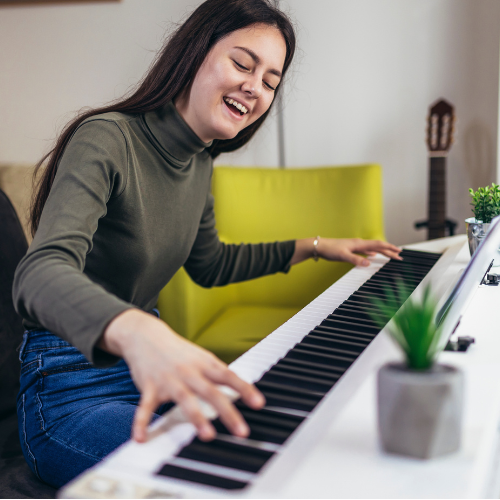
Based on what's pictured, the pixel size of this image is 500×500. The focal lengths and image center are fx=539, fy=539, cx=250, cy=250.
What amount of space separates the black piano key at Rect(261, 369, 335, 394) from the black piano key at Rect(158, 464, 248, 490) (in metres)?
0.21

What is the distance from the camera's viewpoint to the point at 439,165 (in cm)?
240

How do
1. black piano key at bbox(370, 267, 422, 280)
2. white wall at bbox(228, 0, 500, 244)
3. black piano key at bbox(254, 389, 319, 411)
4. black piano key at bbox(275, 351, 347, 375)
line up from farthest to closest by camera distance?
white wall at bbox(228, 0, 500, 244) → black piano key at bbox(370, 267, 422, 280) → black piano key at bbox(275, 351, 347, 375) → black piano key at bbox(254, 389, 319, 411)

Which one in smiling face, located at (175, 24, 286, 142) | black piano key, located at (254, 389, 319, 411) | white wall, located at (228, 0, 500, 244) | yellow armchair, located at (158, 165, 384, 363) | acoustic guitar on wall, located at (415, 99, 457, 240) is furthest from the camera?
white wall, located at (228, 0, 500, 244)

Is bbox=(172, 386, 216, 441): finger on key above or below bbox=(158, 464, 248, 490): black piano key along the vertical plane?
above

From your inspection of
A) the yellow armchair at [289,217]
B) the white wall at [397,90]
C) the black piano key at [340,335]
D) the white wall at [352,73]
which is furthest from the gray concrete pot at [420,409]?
the white wall at [397,90]

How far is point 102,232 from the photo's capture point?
1.06m

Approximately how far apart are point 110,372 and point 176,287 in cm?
81

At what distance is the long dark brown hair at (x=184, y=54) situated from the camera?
109cm

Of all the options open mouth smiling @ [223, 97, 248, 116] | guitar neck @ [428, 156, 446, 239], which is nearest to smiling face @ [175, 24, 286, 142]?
open mouth smiling @ [223, 97, 248, 116]

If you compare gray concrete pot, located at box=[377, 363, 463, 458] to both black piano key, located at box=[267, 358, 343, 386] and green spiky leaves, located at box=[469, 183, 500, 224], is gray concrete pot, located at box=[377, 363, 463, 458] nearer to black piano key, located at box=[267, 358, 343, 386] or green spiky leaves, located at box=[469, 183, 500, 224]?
black piano key, located at box=[267, 358, 343, 386]

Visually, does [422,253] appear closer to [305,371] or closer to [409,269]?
[409,269]

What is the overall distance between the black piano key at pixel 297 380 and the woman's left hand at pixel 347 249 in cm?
76

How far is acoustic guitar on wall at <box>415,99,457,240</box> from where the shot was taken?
2404 millimetres

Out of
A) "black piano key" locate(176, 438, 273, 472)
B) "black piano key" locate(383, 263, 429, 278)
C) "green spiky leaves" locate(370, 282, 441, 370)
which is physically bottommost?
"black piano key" locate(176, 438, 273, 472)
